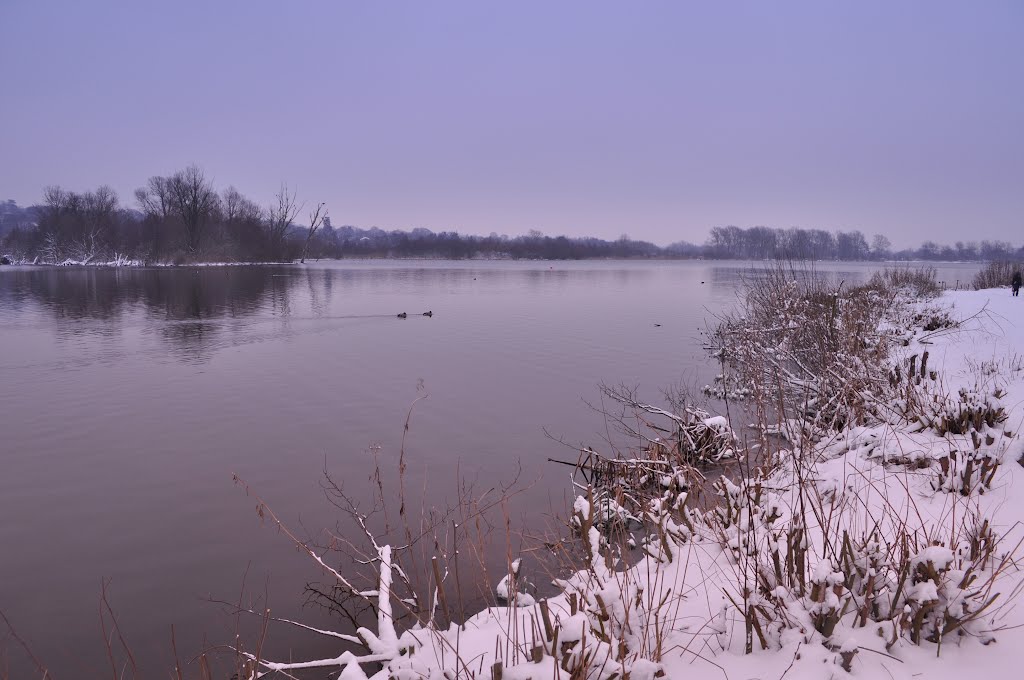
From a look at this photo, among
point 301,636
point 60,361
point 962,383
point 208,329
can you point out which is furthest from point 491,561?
point 208,329

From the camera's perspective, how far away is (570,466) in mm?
9469

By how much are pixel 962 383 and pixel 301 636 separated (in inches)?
359

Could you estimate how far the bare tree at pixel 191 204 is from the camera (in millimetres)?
91062

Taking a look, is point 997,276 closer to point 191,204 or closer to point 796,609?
point 796,609

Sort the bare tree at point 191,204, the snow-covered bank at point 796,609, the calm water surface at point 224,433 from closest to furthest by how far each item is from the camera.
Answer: the snow-covered bank at point 796,609 < the calm water surface at point 224,433 < the bare tree at point 191,204

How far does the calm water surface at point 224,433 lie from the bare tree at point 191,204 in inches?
2794

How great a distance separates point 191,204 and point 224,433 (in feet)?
314

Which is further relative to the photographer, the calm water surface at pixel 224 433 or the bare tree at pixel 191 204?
the bare tree at pixel 191 204

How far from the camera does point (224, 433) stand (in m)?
10.9

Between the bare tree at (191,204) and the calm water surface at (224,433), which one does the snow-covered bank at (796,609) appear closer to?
the calm water surface at (224,433)

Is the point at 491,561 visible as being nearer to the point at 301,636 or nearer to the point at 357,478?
the point at 301,636

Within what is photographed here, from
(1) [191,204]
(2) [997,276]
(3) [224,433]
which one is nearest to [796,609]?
(3) [224,433]

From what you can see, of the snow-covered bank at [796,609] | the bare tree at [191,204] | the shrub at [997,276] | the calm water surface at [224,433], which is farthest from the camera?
the bare tree at [191,204]

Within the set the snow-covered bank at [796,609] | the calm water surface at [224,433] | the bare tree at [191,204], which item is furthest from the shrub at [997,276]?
the bare tree at [191,204]
